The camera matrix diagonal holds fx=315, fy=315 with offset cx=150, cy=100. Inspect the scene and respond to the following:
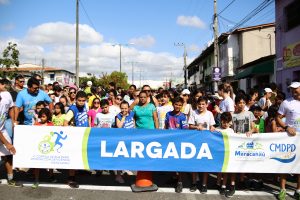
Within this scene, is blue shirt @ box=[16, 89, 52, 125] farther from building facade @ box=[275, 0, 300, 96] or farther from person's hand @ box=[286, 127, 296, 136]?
building facade @ box=[275, 0, 300, 96]

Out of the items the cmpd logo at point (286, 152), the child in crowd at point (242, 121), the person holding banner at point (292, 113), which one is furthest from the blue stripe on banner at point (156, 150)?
the person holding banner at point (292, 113)

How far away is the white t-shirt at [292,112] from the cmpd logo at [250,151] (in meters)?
0.67

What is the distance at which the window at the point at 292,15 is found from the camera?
50.1 ft

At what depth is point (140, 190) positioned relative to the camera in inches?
219

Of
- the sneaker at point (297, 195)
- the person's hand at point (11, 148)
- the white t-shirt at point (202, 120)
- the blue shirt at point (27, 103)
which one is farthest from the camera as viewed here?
the blue shirt at point (27, 103)

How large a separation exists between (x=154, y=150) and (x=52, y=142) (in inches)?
73.4

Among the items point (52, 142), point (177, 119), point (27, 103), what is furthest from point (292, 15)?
point (52, 142)

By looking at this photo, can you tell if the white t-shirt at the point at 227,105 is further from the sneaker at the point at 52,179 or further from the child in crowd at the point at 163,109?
the sneaker at the point at 52,179

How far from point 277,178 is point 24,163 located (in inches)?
195

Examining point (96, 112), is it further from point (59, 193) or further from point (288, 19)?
point (288, 19)

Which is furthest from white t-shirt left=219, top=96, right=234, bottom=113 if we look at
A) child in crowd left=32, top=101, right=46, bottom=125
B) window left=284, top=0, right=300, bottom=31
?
window left=284, top=0, right=300, bottom=31

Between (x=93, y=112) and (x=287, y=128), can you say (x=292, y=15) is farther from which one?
(x=93, y=112)

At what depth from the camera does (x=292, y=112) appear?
5480mm

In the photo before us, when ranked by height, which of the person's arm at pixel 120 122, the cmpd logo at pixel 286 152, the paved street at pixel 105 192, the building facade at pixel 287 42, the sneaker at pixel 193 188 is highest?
the building facade at pixel 287 42
